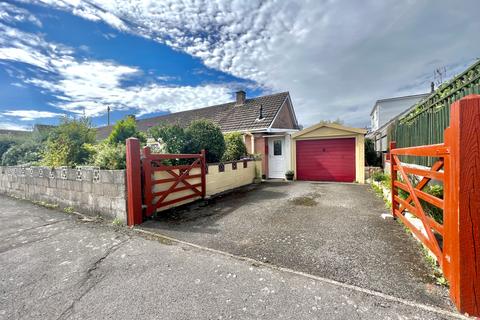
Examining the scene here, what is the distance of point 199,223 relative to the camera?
4301mm

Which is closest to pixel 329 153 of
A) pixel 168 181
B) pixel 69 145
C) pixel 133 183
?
pixel 168 181

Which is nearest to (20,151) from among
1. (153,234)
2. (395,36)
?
(153,234)

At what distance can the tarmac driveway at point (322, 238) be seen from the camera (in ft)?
7.41

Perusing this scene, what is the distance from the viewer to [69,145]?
6.93 metres

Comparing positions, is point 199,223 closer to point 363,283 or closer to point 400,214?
point 363,283

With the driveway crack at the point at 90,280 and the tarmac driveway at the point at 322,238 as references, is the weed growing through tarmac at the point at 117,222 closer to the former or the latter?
the tarmac driveway at the point at 322,238

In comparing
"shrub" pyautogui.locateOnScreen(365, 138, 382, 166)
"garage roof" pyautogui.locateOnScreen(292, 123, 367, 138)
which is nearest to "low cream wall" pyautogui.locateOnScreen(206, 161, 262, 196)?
"garage roof" pyautogui.locateOnScreen(292, 123, 367, 138)

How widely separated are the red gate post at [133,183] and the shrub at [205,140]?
95.8 inches

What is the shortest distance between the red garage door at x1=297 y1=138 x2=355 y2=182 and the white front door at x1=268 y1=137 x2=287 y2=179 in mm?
754

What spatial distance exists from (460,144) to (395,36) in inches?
290

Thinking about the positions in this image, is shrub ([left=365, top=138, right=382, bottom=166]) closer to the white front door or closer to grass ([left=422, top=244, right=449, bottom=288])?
the white front door

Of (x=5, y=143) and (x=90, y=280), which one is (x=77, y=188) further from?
(x=5, y=143)

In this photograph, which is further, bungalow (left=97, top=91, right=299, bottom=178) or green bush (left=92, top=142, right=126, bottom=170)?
bungalow (left=97, top=91, right=299, bottom=178)

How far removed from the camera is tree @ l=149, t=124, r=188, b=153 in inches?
256
